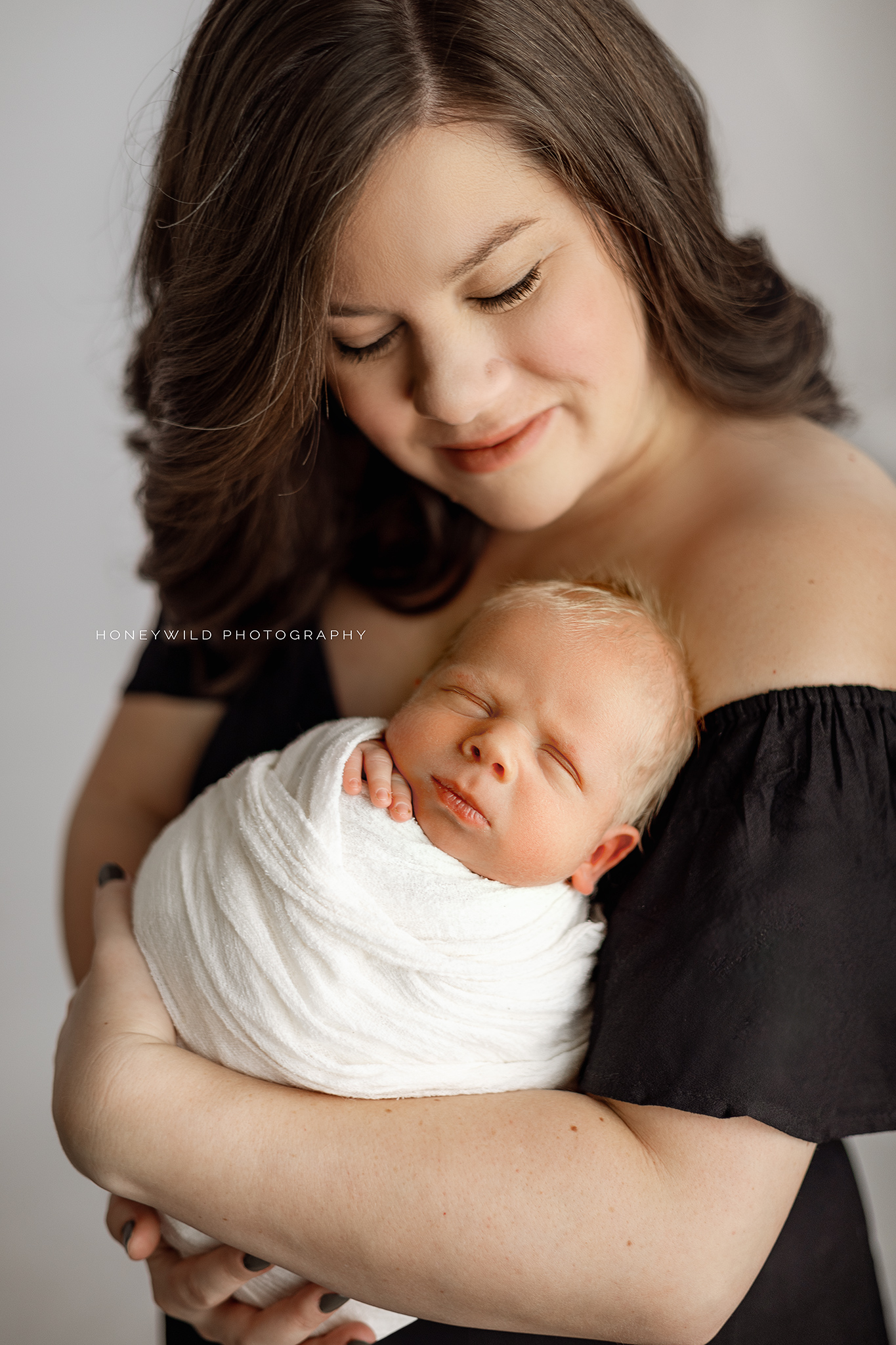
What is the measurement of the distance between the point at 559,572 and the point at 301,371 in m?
0.44

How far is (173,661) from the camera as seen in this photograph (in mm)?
1628

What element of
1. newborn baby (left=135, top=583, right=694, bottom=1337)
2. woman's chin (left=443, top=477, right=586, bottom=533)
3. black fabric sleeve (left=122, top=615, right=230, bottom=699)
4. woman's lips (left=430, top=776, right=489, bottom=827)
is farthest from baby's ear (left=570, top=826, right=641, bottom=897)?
black fabric sleeve (left=122, top=615, right=230, bottom=699)

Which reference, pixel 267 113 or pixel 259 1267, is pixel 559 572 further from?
pixel 259 1267

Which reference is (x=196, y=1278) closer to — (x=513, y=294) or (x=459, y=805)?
(x=459, y=805)

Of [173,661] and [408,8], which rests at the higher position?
[408,8]

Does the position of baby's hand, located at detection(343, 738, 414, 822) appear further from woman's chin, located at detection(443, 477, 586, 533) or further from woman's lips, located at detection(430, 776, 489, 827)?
woman's chin, located at detection(443, 477, 586, 533)

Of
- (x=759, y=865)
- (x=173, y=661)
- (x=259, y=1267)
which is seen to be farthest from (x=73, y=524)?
(x=759, y=865)

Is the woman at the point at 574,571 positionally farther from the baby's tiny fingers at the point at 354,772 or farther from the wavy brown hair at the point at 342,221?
the baby's tiny fingers at the point at 354,772

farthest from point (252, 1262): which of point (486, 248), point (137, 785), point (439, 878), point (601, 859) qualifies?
point (486, 248)

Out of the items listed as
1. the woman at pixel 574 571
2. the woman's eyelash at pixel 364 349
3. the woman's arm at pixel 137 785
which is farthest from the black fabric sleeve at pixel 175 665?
the woman's eyelash at pixel 364 349

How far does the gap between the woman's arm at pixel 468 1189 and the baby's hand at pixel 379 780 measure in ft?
0.95

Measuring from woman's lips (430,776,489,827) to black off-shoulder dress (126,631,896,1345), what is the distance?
0.56 feet

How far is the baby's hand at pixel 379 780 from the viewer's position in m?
1.00

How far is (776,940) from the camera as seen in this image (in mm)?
845
